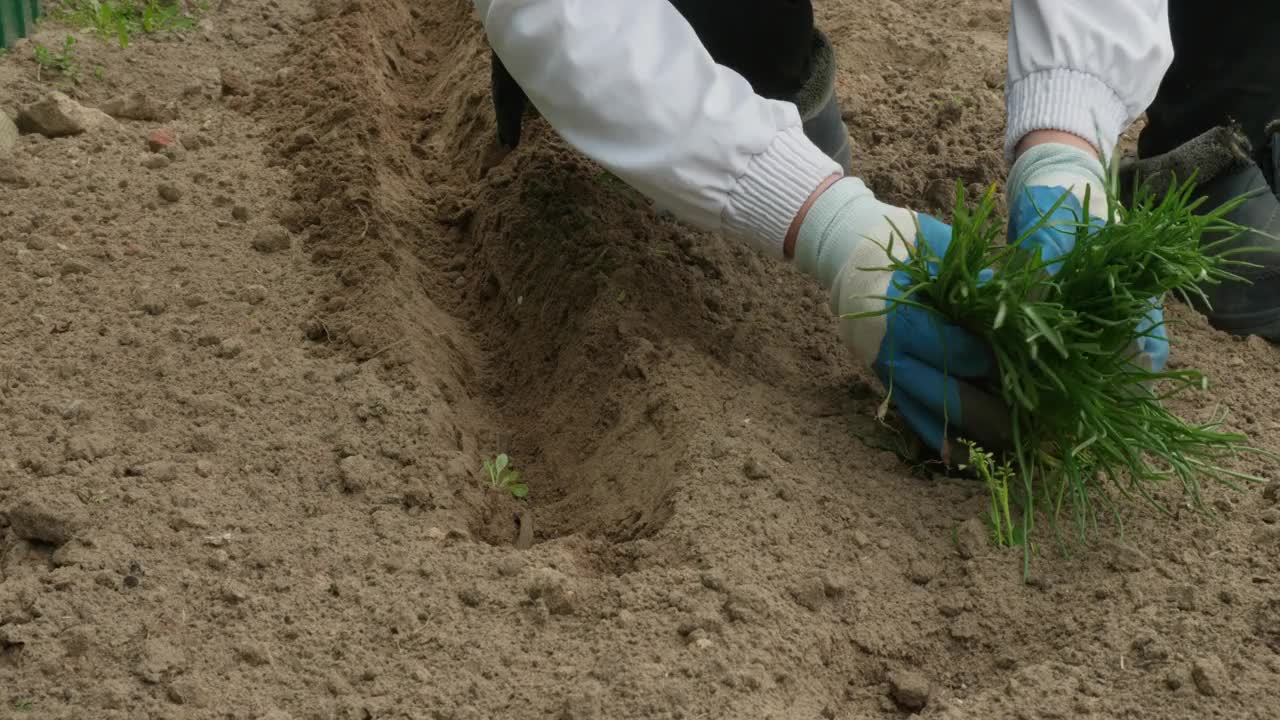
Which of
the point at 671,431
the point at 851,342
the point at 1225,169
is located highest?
the point at 1225,169

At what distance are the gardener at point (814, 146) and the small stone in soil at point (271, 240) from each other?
2.24 feet

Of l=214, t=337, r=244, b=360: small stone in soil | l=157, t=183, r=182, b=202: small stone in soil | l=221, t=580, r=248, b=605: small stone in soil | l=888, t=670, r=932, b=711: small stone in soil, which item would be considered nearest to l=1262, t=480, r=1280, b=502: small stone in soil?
l=888, t=670, r=932, b=711: small stone in soil

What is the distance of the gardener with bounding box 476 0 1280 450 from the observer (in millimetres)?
2033

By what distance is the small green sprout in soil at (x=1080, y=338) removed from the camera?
188cm

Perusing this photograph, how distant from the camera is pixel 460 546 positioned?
6.32 feet

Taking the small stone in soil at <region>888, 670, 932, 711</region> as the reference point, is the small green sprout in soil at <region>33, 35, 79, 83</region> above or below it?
above

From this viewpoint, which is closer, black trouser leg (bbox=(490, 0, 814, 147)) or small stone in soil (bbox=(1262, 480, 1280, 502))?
small stone in soil (bbox=(1262, 480, 1280, 502))

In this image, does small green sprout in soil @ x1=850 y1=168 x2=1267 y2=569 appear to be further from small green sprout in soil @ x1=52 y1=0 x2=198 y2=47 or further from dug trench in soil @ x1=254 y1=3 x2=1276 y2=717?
small green sprout in soil @ x1=52 y1=0 x2=198 y2=47

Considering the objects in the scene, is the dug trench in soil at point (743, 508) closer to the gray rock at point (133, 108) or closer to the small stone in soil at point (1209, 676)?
the small stone in soil at point (1209, 676)

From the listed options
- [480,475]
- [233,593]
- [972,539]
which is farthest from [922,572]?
[233,593]

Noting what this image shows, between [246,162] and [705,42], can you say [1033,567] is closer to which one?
[705,42]

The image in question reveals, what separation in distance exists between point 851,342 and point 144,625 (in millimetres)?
1148

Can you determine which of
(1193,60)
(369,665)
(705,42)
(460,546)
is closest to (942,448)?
(460,546)

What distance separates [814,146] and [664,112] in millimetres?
258
